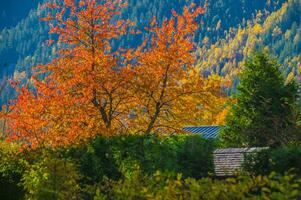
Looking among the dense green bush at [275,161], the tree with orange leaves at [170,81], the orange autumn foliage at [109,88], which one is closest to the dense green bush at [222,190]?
the dense green bush at [275,161]

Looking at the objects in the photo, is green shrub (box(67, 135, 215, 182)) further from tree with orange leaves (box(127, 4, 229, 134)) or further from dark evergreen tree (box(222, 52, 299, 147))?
dark evergreen tree (box(222, 52, 299, 147))

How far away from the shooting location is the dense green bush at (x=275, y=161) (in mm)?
13148

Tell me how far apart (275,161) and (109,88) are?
13125 mm

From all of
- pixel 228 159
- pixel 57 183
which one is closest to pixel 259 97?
pixel 228 159

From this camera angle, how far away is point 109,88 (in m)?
25.5

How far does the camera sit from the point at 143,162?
15859 mm

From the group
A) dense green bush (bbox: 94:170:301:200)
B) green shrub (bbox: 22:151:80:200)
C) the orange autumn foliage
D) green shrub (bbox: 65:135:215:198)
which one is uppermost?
the orange autumn foliage

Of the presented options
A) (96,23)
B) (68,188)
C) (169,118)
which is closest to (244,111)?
(169,118)

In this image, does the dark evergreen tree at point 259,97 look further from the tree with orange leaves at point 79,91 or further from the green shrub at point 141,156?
the green shrub at point 141,156

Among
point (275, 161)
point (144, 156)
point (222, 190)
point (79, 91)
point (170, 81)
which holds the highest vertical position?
point (170, 81)

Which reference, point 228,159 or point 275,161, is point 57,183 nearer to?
point 275,161

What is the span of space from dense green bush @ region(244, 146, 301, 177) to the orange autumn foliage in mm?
11382

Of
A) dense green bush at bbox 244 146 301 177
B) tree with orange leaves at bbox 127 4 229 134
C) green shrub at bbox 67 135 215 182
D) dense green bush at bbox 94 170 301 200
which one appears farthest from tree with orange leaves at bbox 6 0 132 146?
dense green bush at bbox 94 170 301 200

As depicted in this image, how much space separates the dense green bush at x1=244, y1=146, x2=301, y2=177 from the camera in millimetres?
13148
